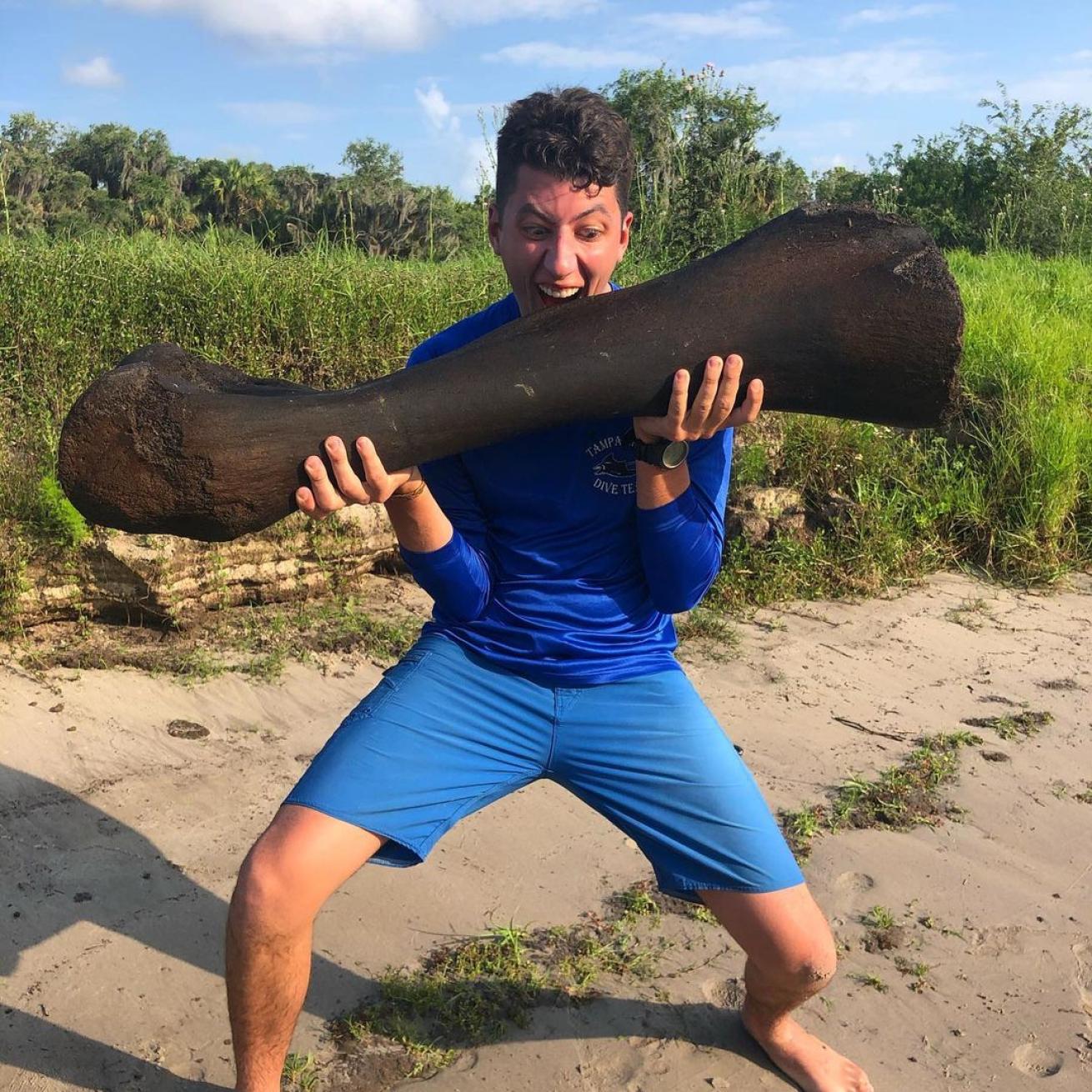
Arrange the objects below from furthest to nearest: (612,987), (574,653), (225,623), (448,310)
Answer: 1. (448,310)
2. (225,623)
3. (612,987)
4. (574,653)

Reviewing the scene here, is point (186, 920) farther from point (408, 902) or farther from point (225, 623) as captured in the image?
point (225, 623)

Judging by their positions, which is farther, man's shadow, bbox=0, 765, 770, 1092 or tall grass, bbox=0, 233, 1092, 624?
tall grass, bbox=0, 233, 1092, 624

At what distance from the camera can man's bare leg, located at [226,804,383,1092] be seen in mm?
2033

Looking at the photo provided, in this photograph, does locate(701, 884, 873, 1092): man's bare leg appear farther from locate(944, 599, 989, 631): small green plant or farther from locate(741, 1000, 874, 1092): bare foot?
locate(944, 599, 989, 631): small green plant

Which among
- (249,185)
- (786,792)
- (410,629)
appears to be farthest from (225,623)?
(249,185)

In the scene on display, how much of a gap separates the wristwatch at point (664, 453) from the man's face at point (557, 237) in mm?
350

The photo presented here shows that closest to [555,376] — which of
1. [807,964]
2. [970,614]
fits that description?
[807,964]

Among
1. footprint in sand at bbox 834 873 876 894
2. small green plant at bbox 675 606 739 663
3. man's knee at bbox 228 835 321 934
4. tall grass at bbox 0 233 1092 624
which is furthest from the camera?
tall grass at bbox 0 233 1092 624

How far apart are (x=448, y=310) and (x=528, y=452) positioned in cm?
419

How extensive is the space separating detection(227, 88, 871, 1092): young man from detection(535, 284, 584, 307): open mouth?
0.01m

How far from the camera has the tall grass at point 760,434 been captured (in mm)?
5418

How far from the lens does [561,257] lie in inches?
89.3

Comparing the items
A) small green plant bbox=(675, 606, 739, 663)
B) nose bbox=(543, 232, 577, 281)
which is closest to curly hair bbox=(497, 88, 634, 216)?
nose bbox=(543, 232, 577, 281)

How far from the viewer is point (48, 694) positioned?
13.3ft
